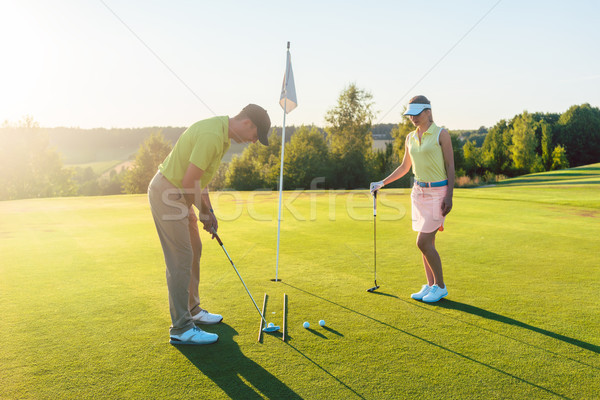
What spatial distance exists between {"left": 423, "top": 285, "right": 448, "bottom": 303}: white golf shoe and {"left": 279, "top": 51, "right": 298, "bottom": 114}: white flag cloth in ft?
11.6

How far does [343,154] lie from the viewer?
165 ft

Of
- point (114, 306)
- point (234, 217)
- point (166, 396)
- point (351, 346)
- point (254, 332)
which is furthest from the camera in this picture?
point (234, 217)

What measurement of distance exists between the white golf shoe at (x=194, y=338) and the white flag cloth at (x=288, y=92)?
394 cm

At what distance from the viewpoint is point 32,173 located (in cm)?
6303

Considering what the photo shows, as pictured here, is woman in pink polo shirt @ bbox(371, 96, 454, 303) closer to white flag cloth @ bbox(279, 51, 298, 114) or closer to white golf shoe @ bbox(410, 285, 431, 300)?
white golf shoe @ bbox(410, 285, 431, 300)

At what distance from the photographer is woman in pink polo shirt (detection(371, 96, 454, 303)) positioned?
455cm

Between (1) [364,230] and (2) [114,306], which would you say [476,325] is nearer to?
(2) [114,306]

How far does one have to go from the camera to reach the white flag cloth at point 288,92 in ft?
21.7

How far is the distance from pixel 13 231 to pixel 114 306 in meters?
6.93

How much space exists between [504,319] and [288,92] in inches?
176

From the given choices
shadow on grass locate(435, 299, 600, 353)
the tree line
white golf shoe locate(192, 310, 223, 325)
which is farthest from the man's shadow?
the tree line

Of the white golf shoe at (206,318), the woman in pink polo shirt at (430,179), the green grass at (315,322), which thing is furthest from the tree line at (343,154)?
the white golf shoe at (206,318)

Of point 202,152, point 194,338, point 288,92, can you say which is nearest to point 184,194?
point 202,152

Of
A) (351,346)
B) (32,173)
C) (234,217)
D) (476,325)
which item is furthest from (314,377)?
(32,173)
